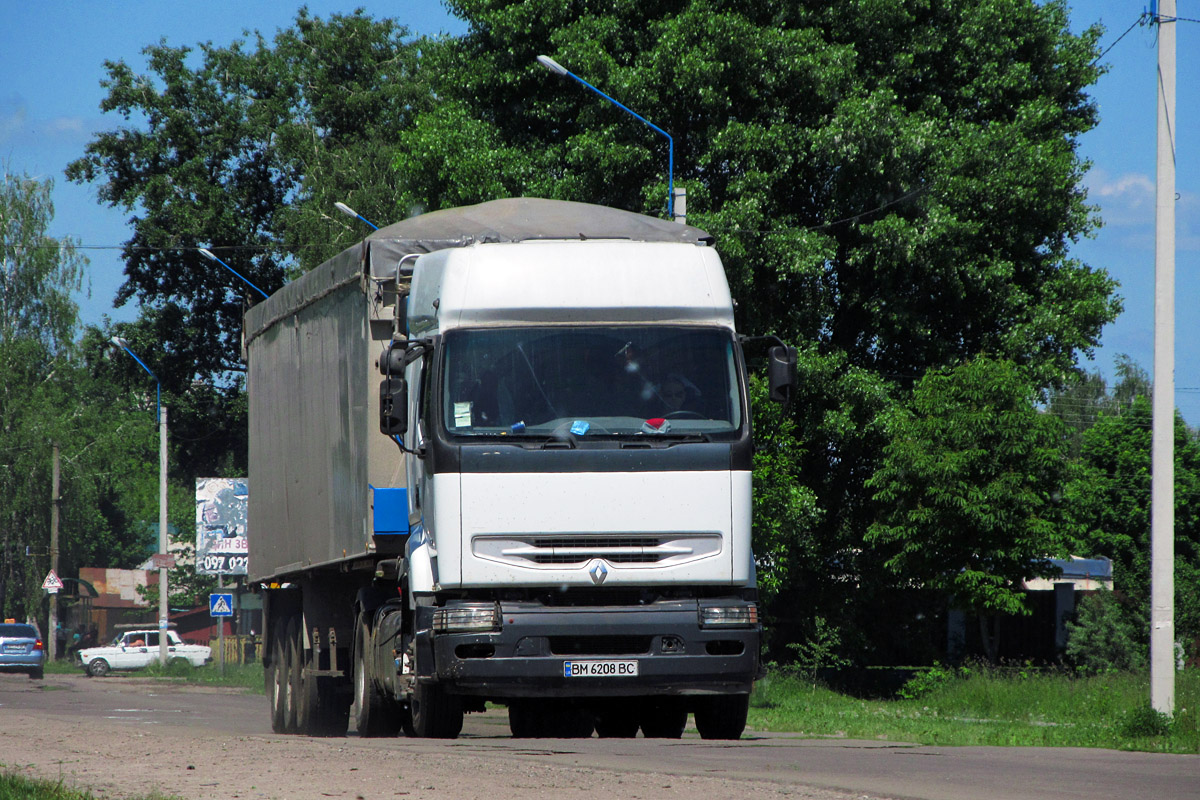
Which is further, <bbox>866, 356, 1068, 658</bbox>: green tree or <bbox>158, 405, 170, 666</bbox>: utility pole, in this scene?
<bbox>158, 405, 170, 666</bbox>: utility pole

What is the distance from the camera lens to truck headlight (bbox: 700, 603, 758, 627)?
11.0m

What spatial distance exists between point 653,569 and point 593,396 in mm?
1238

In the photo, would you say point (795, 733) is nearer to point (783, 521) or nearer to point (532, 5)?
point (783, 521)

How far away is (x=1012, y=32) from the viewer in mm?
31406

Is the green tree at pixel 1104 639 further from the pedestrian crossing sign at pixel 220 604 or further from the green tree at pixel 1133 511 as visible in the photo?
the pedestrian crossing sign at pixel 220 604

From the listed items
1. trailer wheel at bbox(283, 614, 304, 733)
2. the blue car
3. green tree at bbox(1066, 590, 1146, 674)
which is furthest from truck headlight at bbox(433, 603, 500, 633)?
the blue car

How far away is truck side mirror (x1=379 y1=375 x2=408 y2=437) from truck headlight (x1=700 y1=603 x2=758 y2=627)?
246 cm

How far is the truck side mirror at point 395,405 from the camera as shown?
1127 centimetres

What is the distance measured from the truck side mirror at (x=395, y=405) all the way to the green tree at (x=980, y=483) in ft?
61.1

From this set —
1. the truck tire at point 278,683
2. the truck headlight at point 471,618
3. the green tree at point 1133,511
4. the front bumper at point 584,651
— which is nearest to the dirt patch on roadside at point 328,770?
the front bumper at point 584,651

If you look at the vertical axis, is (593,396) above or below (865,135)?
below

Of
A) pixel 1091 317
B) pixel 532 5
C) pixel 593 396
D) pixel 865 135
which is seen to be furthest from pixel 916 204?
pixel 593 396

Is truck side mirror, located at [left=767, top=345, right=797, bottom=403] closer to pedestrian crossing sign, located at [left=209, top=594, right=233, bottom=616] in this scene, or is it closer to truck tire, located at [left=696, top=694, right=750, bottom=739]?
truck tire, located at [left=696, top=694, right=750, bottom=739]

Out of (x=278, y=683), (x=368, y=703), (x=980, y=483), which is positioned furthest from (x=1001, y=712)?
(x=368, y=703)
